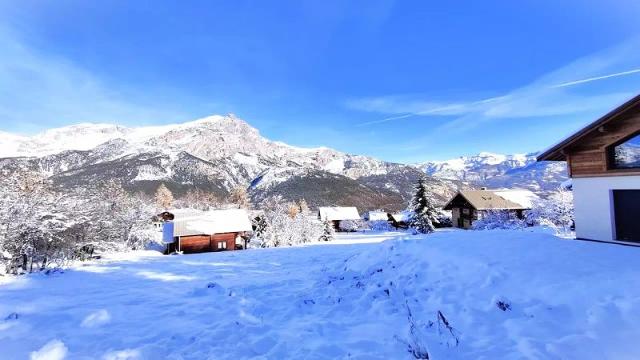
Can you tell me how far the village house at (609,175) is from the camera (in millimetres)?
11961

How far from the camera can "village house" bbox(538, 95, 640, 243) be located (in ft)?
39.2

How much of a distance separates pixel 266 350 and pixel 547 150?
47.5 ft

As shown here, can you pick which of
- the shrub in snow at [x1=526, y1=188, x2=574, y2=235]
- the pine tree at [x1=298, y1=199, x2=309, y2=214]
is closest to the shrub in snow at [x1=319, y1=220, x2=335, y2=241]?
the pine tree at [x1=298, y1=199, x2=309, y2=214]

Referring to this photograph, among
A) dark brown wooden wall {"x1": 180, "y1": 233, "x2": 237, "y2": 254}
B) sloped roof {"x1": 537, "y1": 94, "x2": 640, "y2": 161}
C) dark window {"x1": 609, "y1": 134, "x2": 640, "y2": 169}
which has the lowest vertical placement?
dark brown wooden wall {"x1": 180, "y1": 233, "x2": 237, "y2": 254}

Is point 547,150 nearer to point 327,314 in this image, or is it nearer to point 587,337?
point 587,337

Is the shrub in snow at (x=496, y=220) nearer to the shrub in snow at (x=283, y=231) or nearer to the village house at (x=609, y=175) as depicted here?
the shrub in snow at (x=283, y=231)

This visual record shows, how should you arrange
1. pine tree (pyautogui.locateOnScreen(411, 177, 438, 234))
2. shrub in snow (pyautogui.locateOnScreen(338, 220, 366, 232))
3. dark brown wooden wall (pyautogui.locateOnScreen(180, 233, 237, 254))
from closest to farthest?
1. dark brown wooden wall (pyautogui.locateOnScreen(180, 233, 237, 254))
2. pine tree (pyautogui.locateOnScreen(411, 177, 438, 234))
3. shrub in snow (pyautogui.locateOnScreen(338, 220, 366, 232))

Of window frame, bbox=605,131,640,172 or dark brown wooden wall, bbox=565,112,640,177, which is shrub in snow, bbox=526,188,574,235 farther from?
window frame, bbox=605,131,640,172

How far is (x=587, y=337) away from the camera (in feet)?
16.8

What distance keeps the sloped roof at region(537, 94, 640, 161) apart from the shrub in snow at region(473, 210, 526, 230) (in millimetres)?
28463

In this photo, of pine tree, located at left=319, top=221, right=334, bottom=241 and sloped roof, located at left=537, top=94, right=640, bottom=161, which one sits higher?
sloped roof, located at left=537, top=94, right=640, bottom=161

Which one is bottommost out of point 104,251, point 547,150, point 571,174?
point 104,251

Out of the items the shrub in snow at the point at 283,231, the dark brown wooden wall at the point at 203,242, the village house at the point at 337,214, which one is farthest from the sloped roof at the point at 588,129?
the village house at the point at 337,214

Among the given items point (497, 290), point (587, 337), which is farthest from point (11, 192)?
point (587, 337)
